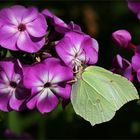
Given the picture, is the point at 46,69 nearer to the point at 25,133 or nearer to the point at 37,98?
the point at 37,98

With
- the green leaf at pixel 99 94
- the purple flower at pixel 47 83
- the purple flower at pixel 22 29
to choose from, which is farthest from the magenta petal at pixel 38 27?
the green leaf at pixel 99 94

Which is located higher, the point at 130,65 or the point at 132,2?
the point at 132,2

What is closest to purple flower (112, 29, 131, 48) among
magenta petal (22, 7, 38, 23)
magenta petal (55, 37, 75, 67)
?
magenta petal (55, 37, 75, 67)

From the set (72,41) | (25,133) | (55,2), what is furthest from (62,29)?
(55,2)

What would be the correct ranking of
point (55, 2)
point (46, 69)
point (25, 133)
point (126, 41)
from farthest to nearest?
point (55, 2) → point (25, 133) → point (126, 41) → point (46, 69)

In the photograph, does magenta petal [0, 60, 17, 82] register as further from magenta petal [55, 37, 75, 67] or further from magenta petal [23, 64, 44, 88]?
magenta petal [55, 37, 75, 67]

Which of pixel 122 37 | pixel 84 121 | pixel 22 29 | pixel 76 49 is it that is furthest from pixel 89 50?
pixel 84 121

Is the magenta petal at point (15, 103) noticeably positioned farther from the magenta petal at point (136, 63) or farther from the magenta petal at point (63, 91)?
the magenta petal at point (136, 63)
